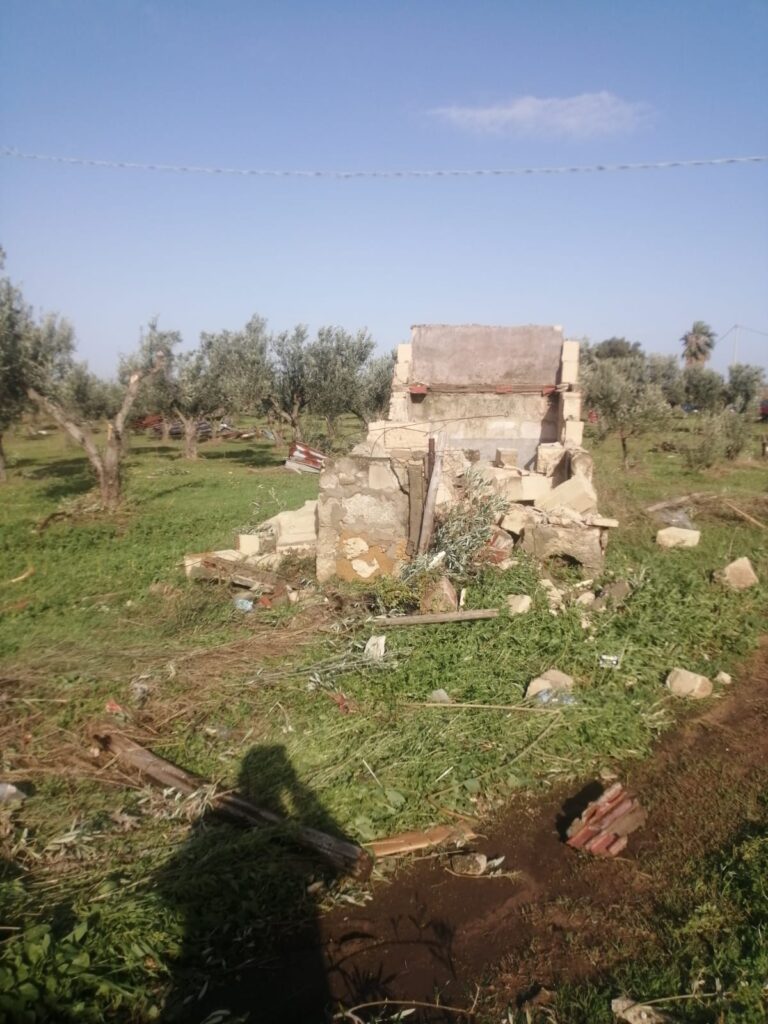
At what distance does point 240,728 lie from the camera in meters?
4.81

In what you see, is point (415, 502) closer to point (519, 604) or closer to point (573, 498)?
point (519, 604)

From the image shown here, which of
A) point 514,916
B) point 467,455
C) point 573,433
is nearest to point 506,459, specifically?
point 573,433

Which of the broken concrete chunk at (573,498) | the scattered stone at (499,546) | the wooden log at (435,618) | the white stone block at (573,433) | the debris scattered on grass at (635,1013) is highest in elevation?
the white stone block at (573,433)

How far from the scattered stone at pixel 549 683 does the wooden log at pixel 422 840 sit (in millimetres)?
1486

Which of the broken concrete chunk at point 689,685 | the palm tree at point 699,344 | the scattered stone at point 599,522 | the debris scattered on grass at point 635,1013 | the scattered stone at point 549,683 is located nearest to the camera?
the debris scattered on grass at point 635,1013

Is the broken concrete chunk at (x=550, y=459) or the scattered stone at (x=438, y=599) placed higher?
the broken concrete chunk at (x=550, y=459)

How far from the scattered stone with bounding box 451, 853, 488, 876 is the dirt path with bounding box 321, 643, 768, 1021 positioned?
5 cm

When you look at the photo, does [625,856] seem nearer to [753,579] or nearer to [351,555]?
[351,555]

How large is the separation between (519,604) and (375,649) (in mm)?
1605

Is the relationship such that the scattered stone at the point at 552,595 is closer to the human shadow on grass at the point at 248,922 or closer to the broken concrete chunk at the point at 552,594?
the broken concrete chunk at the point at 552,594

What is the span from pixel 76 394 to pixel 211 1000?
70.3 feet

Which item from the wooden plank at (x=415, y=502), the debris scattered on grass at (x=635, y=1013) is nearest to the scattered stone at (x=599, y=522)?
the wooden plank at (x=415, y=502)

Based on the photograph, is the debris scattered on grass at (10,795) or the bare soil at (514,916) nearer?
the bare soil at (514,916)

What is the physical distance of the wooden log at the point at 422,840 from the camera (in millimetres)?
3627
